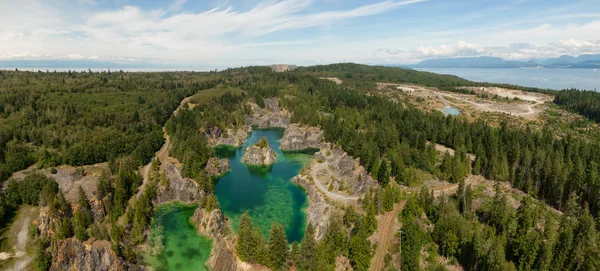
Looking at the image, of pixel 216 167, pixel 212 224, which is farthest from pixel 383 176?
pixel 216 167

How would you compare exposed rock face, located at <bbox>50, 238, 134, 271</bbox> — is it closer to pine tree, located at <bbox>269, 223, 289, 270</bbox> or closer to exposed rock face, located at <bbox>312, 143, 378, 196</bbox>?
pine tree, located at <bbox>269, 223, 289, 270</bbox>

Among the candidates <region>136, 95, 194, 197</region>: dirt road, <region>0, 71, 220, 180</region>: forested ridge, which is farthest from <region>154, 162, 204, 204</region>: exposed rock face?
<region>0, 71, 220, 180</region>: forested ridge

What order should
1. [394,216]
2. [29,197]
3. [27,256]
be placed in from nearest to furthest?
[27,256]
[394,216]
[29,197]

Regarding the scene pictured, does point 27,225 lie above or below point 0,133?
below

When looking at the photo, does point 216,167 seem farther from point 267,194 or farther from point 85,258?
point 85,258

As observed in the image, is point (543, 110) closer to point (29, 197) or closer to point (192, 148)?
point (192, 148)

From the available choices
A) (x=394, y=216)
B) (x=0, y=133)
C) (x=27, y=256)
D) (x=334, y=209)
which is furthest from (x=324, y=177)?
(x=0, y=133)
